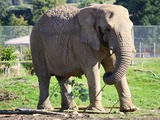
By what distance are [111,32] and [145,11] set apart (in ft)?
156

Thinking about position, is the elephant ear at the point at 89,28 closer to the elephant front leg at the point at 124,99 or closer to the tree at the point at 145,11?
the elephant front leg at the point at 124,99

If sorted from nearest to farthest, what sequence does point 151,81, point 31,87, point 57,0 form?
point 31,87
point 151,81
point 57,0

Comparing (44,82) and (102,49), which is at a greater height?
(102,49)

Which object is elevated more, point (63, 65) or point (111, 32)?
point (111, 32)

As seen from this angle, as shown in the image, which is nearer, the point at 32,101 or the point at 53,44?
the point at 53,44

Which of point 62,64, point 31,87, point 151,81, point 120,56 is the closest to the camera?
point 120,56

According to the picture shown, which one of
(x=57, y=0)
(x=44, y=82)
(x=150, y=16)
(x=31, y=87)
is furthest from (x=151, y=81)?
(x=57, y=0)

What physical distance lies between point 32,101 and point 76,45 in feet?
14.4

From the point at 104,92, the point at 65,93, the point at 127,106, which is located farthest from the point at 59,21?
the point at 104,92

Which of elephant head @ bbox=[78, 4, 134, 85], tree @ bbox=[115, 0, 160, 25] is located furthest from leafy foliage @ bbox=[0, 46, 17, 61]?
tree @ bbox=[115, 0, 160, 25]

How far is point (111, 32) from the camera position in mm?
11406

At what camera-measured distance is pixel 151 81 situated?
21.0 metres

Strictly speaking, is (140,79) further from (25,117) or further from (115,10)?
(25,117)

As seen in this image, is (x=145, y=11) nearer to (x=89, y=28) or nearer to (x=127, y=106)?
(x=89, y=28)
